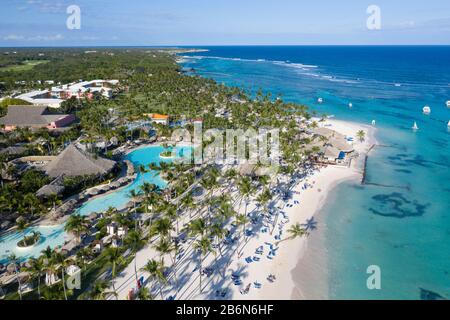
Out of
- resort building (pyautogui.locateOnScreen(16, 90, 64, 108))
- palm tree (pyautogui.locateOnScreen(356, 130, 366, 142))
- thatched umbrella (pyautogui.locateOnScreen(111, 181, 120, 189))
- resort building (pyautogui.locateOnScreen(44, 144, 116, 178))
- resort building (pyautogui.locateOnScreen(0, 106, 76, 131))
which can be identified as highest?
resort building (pyautogui.locateOnScreen(16, 90, 64, 108))

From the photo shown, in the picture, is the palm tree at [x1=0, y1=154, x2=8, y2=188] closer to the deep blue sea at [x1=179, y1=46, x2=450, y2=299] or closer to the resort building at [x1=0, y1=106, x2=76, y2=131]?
the resort building at [x1=0, y1=106, x2=76, y2=131]

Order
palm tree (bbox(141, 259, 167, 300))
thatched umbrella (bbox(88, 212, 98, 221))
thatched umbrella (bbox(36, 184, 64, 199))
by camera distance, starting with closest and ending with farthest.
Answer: palm tree (bbox(141, 259, 167, 300)), thatched umbrella (bbox(88, 212, 98, 221)), thatched umbrella (bbox(36, 184, 64, 199))

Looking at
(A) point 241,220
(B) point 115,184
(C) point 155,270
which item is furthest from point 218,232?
(B) point 115,184

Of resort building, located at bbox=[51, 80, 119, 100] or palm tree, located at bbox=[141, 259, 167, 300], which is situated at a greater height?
resort building, located at bbox=[51, 80, 119, 100]

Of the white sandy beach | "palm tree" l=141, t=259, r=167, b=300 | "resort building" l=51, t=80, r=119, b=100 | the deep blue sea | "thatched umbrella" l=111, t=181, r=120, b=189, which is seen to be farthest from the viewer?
"resort building" l=51, t=80, r=119, b=100

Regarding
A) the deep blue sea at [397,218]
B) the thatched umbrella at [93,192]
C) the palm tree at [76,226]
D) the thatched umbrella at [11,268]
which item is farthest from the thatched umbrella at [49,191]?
the deep blue sea at [397,218]

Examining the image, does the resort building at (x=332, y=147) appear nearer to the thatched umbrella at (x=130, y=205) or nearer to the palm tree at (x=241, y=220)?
the palm tree at (x=241, y=220)

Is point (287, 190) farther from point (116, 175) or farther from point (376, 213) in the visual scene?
point (116, 175)

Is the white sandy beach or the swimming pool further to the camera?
the swimming pool

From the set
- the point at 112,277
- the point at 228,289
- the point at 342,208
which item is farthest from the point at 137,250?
the point at 342,208

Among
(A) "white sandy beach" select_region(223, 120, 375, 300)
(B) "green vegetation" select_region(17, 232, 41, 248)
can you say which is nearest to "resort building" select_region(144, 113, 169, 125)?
(A) "white sandy beach" select_region(223, 120, 375, 300)
